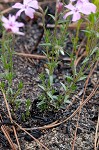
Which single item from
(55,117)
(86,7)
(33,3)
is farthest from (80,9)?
(55,117)

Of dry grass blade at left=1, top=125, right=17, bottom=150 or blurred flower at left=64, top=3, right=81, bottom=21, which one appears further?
dry grass blade at left=1, top=125, right=17, bottom=150

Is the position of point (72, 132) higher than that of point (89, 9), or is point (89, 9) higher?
point (89, 9)

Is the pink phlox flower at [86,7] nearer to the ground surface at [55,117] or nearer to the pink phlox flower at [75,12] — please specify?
the pink phlox flower at [75,12]

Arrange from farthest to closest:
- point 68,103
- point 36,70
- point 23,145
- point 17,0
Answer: point 17,0, point 36,70, point 68,103, point 23,145

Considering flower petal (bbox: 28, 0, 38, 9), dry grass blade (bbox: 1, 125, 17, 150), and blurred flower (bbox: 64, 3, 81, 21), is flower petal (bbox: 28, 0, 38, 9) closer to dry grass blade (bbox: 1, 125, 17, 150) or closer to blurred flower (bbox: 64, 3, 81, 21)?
blurred flower (bbox: 64, 3, 81, 21)

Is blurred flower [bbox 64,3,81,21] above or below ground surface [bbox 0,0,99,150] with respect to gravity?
above

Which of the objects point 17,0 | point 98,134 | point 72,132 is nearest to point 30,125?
point 72,132

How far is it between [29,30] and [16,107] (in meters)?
0.85

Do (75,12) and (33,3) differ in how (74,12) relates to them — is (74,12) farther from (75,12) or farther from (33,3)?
(33,3)

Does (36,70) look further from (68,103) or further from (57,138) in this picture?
(57,138)

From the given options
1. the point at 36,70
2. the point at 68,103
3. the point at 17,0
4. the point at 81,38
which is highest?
the point at 17,0

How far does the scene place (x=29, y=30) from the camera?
229cm

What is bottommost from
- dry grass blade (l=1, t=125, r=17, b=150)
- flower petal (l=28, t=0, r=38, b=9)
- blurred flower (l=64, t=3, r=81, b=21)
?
dry grass blade (l=1, t=125, r=17, b=150)

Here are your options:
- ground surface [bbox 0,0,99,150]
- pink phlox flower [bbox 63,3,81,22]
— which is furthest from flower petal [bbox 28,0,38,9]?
ground surface [bbox 0,0,99,150]
